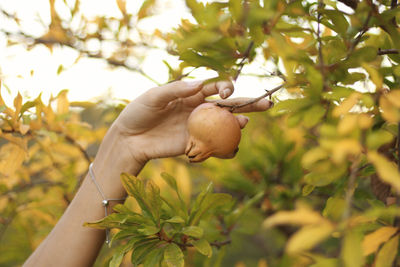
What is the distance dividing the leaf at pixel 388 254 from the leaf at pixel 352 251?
7 centimetres

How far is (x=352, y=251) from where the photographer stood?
1.03 ft

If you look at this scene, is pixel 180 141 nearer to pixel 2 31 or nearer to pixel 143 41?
pixel 143 41

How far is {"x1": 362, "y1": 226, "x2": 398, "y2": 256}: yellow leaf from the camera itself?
1.22ft

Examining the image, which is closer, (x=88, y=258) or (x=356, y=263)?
(x=356, y=263)

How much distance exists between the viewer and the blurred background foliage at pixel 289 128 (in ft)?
1.14

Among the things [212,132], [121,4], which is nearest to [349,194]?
[212,132]

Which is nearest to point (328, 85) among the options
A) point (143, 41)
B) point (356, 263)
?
point (356, 263)

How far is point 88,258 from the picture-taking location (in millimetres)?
799

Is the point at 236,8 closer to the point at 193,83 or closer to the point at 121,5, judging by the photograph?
the point at 193,83

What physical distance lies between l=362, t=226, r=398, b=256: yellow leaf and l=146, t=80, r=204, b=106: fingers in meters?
0.37

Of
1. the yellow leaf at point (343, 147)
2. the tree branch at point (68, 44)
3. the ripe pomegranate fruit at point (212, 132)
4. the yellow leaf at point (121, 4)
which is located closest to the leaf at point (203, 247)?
the ripe pomegranate fruit at point (212, 132)

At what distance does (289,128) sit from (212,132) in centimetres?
13

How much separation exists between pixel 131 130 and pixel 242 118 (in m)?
0.30

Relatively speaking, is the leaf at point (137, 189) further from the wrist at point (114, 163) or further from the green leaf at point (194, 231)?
the wrist at point (114, 163)
